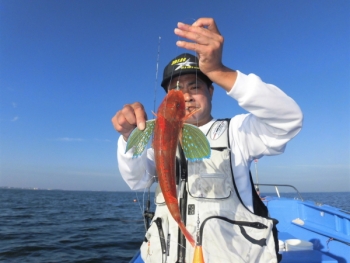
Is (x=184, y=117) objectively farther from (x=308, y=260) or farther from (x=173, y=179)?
(x=308, y=260)

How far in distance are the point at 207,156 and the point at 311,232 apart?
6470mm

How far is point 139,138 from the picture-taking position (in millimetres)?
2615

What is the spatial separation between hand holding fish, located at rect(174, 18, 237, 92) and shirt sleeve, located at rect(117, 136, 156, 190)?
137 centimetres

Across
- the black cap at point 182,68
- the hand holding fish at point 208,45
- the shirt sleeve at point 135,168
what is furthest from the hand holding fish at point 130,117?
the black cap at point 182,68

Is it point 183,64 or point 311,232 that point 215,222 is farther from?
point 311,232

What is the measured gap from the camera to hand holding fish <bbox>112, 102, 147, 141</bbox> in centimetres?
255

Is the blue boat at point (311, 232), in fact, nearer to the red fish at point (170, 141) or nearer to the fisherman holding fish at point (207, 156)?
the fisherman holding fish at point (207, 156)

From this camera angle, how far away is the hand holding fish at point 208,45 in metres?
2.16

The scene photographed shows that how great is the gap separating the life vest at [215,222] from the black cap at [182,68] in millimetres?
948

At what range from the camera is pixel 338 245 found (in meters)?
6.00

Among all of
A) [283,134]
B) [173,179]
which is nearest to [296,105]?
[283,134]

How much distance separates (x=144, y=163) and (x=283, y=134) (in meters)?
1.71

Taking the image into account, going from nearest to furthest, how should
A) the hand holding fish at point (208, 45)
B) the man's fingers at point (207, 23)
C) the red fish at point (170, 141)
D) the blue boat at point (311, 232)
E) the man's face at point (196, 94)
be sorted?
the hand holding fish at point (208, 45) → the man's fingers at point (207, 23) → the red fish at point (170, 141) → the man's face at point (196, 94) → the blue boat at point (311, 232)

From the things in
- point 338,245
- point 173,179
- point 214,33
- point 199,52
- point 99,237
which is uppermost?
point 214,33
